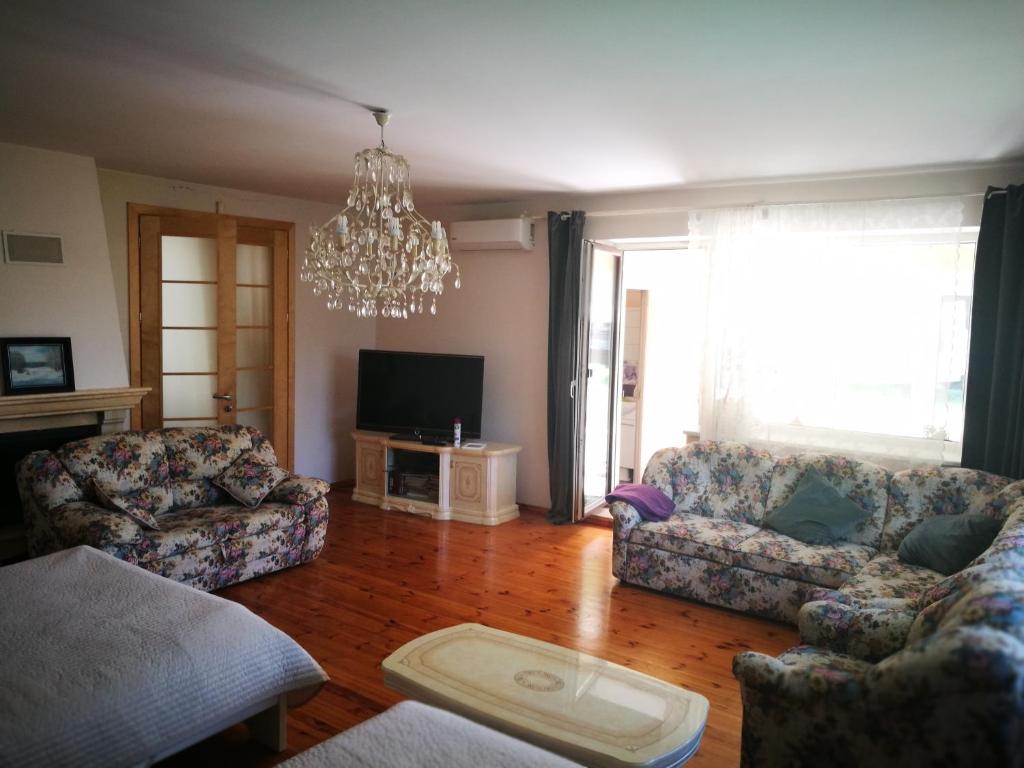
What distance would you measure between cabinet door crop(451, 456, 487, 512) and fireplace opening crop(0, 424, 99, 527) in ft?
9.25

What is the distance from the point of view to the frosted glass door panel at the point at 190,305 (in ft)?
18.3

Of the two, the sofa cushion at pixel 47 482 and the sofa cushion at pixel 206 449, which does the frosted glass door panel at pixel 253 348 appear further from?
the sofa cushion at pixel 47 482

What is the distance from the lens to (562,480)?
19.4 feet

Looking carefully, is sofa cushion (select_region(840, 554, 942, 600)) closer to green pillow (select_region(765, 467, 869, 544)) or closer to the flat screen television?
green pillow (select_region(765, 467, 869, 544))

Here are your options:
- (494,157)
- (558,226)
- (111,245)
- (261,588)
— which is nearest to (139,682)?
(261,588)

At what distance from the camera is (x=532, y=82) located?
2947 millimetres

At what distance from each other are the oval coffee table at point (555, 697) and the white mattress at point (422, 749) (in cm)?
34

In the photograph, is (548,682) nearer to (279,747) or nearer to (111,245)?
(279,747)

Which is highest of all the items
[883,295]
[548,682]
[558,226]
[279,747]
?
[558,226]

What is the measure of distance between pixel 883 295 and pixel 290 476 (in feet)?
13.4

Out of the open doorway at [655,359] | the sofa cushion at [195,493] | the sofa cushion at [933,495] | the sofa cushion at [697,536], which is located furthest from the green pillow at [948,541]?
the sofa cushion at [195,493]

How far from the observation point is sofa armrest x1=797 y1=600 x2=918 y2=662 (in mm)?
2641

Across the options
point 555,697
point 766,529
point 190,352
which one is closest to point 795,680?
point 555,697

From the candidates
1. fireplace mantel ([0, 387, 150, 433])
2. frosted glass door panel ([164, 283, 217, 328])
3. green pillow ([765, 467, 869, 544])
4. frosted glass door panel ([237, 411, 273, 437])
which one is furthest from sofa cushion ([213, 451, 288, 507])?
green pillow ([765, 467, 869, 544])
